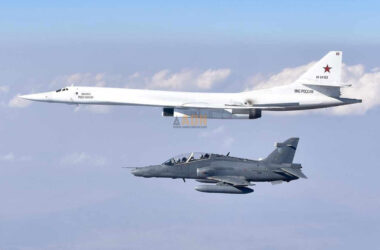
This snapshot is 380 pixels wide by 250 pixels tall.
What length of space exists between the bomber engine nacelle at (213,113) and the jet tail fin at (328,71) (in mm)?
6745

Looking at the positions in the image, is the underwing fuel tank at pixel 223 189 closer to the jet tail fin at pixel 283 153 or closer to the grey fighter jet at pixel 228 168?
the grey fighter jet at pixel 228 168

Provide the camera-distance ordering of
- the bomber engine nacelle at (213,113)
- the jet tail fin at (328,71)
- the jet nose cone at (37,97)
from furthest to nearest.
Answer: the jet nose cone at (37,97), the bomber engine nacelle at (213,113), the jet tail fin at (328,71)

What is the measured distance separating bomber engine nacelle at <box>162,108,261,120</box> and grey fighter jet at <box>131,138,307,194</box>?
25.4ft

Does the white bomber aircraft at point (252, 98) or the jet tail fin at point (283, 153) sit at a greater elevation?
the white bomber aircraft at point (252, 98)

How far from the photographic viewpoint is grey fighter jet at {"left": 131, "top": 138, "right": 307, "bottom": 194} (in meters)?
79.9

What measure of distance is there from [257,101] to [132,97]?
13006 mm

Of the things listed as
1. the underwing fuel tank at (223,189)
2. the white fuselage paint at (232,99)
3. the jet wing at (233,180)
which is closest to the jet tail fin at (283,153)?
the jet wing at (233,180)

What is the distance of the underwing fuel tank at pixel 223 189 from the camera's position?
7706cm

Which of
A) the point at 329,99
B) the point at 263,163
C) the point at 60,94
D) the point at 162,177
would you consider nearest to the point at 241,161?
the point at 263,163

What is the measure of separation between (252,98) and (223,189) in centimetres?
1441

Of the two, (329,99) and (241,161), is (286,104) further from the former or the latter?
(241,161)

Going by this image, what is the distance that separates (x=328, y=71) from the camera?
286 feet

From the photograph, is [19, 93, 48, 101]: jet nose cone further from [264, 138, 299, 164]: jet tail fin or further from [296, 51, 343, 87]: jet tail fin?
[296, 51, 343, 87]: jet tail fin

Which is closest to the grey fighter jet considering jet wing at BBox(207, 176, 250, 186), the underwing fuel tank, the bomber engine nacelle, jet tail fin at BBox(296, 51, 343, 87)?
jet wing at BBox(207, 176, 250, 186)
